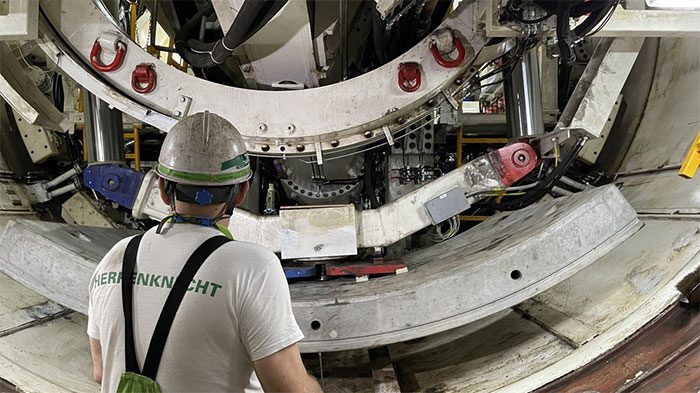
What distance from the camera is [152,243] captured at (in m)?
1.05

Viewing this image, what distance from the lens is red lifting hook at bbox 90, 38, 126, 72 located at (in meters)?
1.85

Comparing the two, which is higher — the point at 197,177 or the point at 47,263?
the point at 197,177

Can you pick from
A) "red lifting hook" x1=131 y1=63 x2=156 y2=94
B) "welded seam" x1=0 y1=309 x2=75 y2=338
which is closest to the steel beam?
"red lifting hook" x1=131 y1=63 x2=156 y2=94

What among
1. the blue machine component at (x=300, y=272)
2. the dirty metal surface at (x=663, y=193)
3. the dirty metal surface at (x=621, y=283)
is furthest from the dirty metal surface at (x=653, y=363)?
the blue machine component at (x=300, y=272)

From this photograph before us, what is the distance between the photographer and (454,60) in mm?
1809

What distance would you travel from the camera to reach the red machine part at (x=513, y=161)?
5.99 feet

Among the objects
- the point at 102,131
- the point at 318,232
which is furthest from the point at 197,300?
the point at 102,131

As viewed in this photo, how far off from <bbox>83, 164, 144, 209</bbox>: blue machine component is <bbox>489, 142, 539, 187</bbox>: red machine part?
4.32ft

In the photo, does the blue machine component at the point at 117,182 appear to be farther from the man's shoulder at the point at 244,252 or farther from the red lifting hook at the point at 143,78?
the man's shoulder at the point at 244,252

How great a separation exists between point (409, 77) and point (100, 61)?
1.12 meters

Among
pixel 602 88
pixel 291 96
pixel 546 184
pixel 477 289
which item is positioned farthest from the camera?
pixel 546 184

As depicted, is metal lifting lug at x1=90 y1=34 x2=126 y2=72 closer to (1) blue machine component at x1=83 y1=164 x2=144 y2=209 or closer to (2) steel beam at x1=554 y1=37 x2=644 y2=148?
(1) blue machine component at x1=83 y1=164 x2=144 y2=209

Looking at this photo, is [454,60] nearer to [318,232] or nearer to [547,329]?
[318,232]

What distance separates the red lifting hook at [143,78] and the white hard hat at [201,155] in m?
0.89
